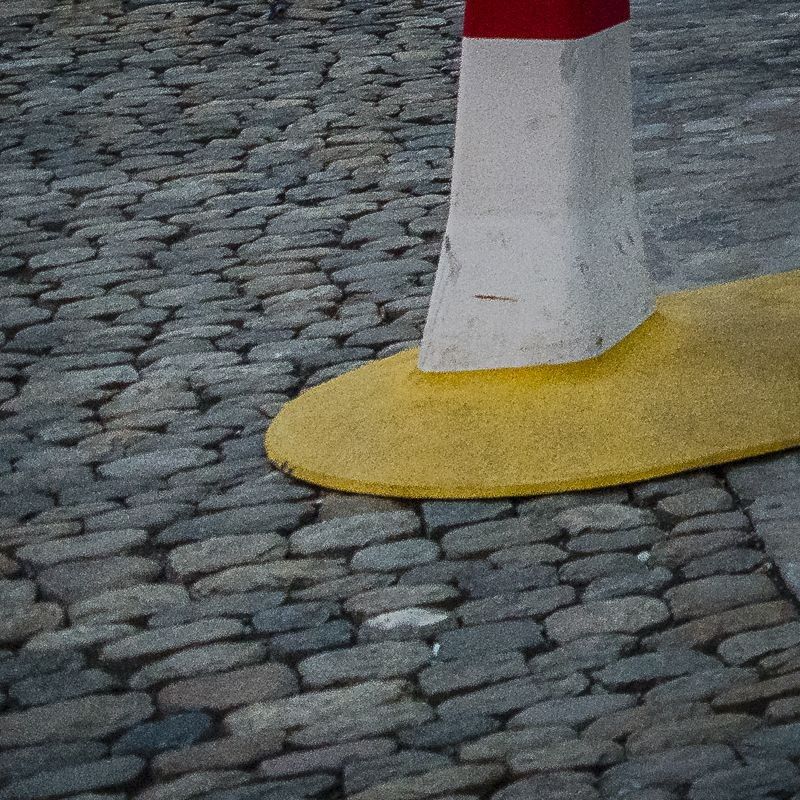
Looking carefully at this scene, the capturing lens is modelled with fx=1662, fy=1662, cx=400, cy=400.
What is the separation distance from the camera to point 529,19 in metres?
4.77

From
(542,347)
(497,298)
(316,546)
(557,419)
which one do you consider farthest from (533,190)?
(316,546)

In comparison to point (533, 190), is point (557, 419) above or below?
below

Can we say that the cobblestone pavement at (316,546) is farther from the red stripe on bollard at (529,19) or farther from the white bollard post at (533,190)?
the red stripe on bollard at (529,19)

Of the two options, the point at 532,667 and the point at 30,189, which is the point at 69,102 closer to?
the point at 30,189

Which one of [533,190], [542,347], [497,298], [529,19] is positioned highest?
[529,19]

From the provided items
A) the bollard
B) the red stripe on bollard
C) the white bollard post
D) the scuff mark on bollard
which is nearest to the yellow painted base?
the bollard

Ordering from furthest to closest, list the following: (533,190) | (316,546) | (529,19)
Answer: (533,190), (529,19), (316,546)

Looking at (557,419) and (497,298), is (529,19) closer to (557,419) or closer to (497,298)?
(497,298)

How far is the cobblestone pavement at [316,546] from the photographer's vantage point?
3.54m

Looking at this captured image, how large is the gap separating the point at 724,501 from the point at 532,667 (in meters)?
0.95

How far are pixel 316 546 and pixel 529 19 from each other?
5.36ft

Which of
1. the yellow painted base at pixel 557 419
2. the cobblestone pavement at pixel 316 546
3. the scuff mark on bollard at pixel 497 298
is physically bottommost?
the cobblestone pavement at pixel 316 546

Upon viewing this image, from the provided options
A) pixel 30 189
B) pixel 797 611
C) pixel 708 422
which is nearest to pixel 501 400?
pixel 708 422

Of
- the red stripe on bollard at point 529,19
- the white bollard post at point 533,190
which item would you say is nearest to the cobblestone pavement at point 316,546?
the white bollard post at point 533,190
